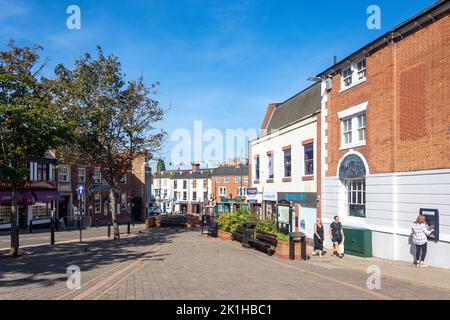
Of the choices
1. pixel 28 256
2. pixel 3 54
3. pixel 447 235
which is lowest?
pixel 28 256

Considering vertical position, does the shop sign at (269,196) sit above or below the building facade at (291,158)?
below

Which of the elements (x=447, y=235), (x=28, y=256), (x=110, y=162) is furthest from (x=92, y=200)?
(x=447, y=235)

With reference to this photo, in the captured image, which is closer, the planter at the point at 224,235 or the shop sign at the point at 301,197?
the shop sign at the point at 301,197

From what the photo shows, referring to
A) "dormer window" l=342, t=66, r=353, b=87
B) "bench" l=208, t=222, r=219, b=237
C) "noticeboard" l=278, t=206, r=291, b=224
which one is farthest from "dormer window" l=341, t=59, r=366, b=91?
"bench" l=208, t=222, r=219, b=237

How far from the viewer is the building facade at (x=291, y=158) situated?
22344 mm

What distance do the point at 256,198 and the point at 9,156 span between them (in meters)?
15.2

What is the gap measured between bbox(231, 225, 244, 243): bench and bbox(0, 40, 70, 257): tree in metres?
9.66

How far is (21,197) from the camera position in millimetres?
36656

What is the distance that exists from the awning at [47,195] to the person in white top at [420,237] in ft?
111

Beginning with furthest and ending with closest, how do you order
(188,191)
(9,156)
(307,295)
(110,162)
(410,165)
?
Result: (188,191) < (110,162) < (9,156) < (410,165) < (307,295)

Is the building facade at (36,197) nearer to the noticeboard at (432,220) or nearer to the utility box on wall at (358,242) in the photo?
the utility box on wall at (358,242)

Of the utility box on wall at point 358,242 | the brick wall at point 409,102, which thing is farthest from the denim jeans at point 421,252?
the utility box on wall at point 358,242
